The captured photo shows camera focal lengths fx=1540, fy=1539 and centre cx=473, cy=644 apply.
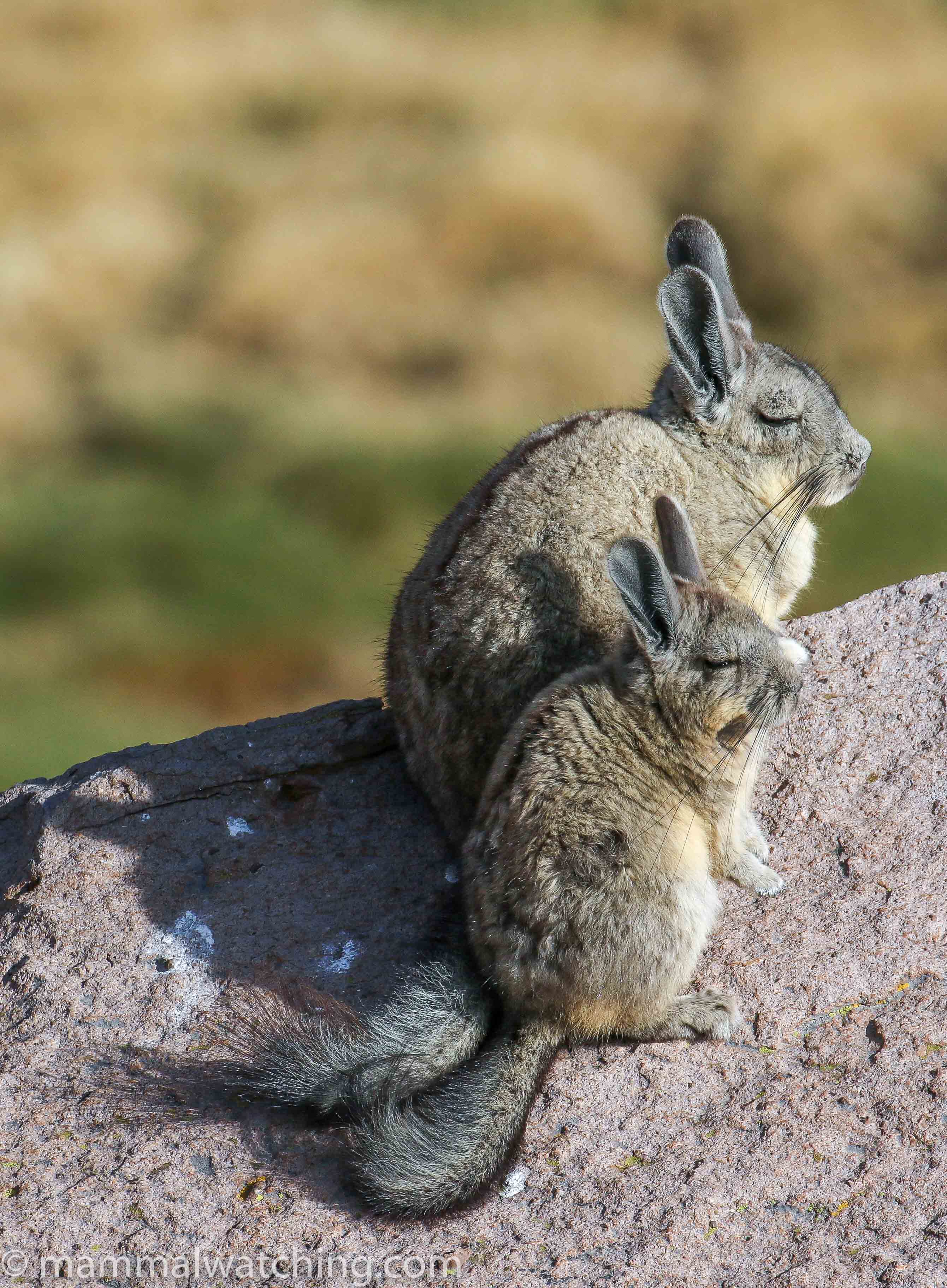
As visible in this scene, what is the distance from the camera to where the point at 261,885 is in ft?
18.8

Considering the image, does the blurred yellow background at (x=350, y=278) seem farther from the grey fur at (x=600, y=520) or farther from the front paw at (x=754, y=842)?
A: the front paw at (x=754, y=842)

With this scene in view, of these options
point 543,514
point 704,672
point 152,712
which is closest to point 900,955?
point 704,672

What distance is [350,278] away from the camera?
1712 centimetres

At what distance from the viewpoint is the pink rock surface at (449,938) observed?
4.41 m

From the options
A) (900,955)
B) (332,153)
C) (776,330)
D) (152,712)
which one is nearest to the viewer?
(900,955)

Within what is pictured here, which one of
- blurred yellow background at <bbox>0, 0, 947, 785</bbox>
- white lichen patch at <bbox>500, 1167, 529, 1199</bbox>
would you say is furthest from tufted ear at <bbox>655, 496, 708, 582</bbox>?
blurred yellow background at <bbox>0, 0, 947, 785</bbox>

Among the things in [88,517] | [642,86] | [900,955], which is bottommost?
[900,955]

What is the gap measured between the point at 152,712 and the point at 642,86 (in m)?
9.32

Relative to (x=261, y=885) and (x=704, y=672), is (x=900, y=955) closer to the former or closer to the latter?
(x=704, y=672)

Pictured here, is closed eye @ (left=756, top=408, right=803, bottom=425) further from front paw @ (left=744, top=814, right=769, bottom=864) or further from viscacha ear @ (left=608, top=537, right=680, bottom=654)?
front paw @ (left=744, top=814, right=769, bottom=864)

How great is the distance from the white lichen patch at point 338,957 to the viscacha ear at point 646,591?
58.8 inches

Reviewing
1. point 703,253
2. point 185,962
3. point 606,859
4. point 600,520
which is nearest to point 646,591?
point 600,520

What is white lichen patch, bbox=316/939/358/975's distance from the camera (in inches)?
211

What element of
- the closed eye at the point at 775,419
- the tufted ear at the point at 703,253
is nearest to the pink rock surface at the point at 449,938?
the closed eye at the point at 775,419
